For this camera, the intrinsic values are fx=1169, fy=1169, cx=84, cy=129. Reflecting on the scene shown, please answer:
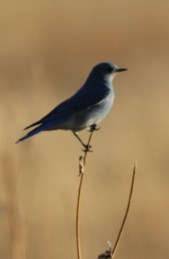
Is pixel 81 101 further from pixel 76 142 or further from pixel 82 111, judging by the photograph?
pixel 76 142

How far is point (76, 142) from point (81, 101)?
6028mm

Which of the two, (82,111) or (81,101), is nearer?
(82,111)

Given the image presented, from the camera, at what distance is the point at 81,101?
677cm

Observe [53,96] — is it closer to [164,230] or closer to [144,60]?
[144,60]

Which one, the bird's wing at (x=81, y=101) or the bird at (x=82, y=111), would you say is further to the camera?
the bird's wing at (x=81, y=101)

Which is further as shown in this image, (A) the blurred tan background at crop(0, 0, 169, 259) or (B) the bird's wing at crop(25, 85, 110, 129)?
(B) the bird's wing at crop(25, 85, 110, 129)

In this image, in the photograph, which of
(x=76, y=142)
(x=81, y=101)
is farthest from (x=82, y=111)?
(x=76, y=142)

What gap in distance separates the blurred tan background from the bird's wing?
1.04 ft

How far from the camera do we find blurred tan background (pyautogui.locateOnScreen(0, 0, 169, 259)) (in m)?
4.82

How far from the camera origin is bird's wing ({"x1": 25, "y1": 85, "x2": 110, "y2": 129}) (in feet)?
21.3

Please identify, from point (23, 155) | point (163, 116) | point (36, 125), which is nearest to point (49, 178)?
point (163, 116)

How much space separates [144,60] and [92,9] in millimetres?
3723

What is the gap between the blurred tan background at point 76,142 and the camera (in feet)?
15.8

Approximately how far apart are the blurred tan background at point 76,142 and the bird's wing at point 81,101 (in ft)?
1.04
